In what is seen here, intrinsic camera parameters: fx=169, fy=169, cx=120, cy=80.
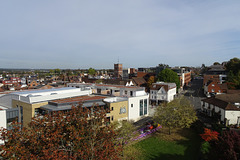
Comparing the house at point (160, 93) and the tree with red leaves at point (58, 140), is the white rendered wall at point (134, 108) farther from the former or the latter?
the tree with red leaves at point (58, 140)

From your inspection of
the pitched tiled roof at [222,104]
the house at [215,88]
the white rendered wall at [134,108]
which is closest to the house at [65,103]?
the white rendered wall at [134,108]

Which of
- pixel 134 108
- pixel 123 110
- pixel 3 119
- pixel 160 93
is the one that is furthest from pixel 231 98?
pixel 3 119

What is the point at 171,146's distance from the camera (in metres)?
23.4

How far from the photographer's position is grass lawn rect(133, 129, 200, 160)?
20.8m

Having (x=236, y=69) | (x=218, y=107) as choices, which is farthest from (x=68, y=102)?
(x=236, y=69)

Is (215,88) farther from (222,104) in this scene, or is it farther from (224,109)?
(224,109)

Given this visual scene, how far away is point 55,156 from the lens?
863cm

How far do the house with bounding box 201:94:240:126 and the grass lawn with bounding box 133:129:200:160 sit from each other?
8306mm

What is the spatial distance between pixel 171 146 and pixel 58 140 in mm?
18145

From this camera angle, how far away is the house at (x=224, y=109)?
101 ft

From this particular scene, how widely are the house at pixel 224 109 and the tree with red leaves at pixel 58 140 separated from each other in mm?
28369

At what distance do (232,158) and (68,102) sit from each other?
70.7 feet

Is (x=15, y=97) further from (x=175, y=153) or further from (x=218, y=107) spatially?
(x=218, y=107)

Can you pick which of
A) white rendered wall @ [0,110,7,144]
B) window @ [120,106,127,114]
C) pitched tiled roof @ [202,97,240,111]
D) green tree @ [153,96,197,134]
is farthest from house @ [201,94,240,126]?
white rendered wall @ [0,110,7,144]
